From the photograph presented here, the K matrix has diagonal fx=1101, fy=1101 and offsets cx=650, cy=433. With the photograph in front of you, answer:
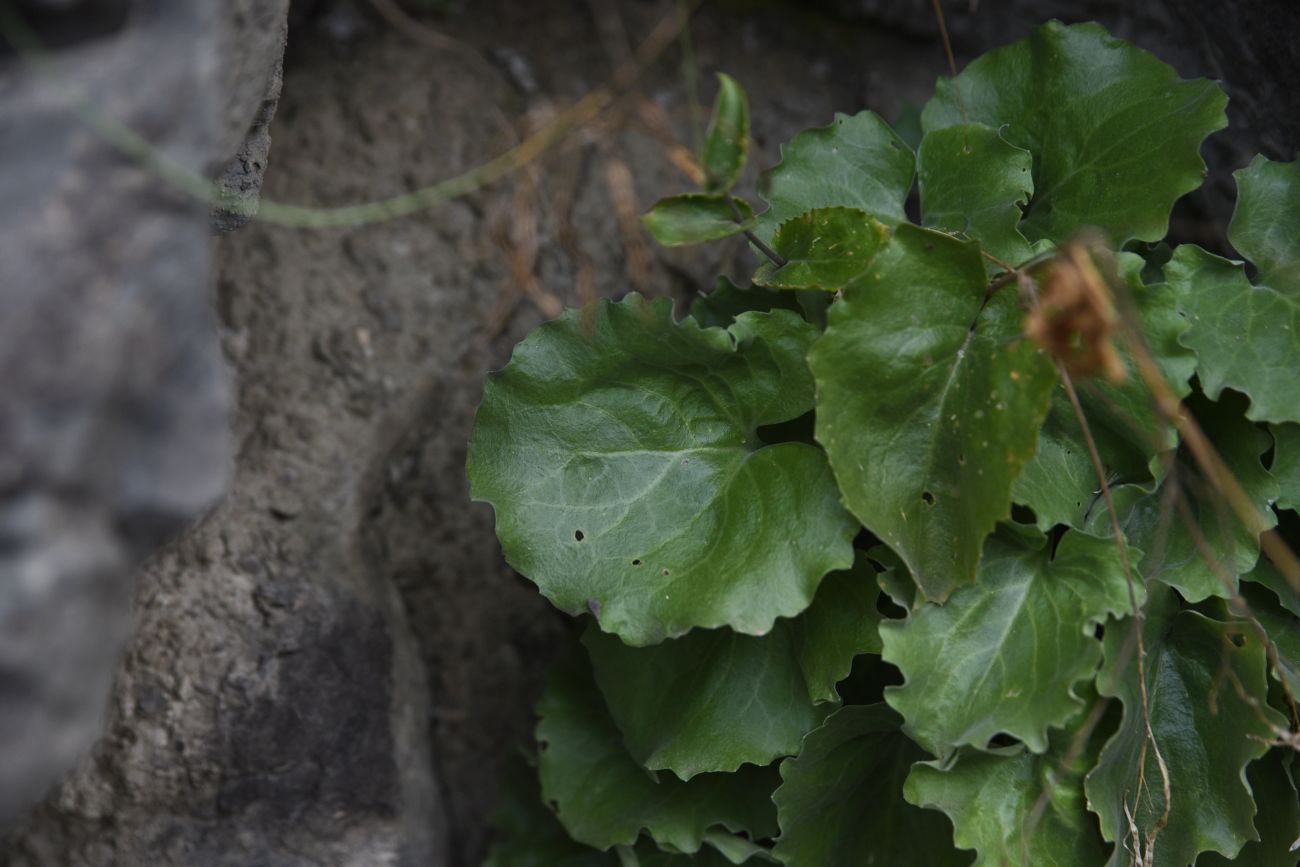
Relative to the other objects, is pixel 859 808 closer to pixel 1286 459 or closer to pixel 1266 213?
pixel 1286 459

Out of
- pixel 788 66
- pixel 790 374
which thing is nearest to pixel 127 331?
pixel 790 374

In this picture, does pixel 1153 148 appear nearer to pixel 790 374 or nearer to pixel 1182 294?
pixel 1182 294

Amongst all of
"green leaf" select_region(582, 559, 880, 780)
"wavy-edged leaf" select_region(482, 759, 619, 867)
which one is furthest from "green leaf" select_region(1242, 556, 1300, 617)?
"wavy-edged leaf" select_region(482, 759, 619, 867)

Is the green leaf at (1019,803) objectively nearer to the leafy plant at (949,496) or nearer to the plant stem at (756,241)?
the leafy plant at (949,496)

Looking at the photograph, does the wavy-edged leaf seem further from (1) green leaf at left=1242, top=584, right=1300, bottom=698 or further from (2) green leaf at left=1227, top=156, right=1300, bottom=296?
(2) green leaf at left=1227, top=156, right=1300, bottom=296

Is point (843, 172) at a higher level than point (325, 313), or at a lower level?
higher

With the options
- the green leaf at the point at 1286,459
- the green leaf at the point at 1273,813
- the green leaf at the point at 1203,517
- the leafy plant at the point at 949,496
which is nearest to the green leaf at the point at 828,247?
the leafy plant at the point at 949,496

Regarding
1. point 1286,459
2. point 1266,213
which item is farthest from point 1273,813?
point 1266,213
